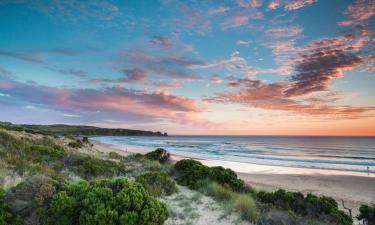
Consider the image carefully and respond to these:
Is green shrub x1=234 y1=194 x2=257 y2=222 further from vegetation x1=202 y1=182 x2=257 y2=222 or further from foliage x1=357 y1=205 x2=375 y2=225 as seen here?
foliage x1=357 y1=205 x2=375 y2=225

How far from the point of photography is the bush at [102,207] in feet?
16.3

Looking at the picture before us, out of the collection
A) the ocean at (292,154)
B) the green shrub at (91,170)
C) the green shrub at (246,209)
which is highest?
the green shrub at (91,170)

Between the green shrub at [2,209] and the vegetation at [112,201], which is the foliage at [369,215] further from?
the green shrub at [2,209]

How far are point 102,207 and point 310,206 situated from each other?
7068 millimetres

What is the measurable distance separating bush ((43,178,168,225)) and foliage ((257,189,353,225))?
5311mm

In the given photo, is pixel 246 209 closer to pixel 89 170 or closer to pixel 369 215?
Answer: pixel 369 215

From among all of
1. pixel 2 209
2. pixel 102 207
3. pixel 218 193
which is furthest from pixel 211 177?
pixel 2 209

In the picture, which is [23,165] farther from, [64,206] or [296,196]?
[296,196]

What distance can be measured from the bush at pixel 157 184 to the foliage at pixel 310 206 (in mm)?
3596

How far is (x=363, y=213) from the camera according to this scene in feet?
26.8

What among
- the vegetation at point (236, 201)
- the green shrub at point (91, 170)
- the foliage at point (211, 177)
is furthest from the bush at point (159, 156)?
the vegetation at point (236, 201)

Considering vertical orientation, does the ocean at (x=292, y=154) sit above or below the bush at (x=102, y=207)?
below

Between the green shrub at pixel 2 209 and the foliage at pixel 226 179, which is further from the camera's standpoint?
the foliage at pixel 226 179

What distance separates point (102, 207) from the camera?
198 inches
